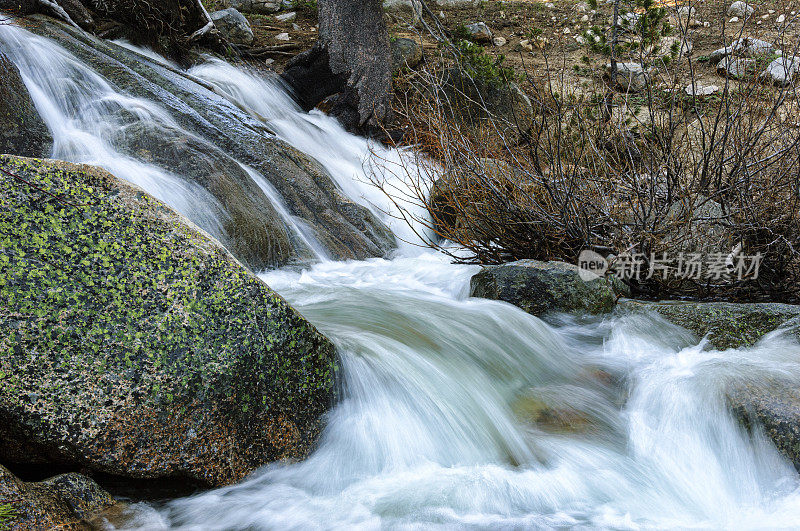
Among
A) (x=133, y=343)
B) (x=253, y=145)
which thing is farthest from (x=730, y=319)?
(x=253, y=145)

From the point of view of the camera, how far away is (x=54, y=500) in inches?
76.6

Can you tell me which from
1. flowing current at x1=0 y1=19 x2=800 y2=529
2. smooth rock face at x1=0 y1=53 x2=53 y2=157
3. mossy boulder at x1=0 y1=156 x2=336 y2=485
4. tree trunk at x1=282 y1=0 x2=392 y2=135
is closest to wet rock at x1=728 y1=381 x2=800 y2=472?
flowing current at x1=0 y1=19 x2=800 y2=529

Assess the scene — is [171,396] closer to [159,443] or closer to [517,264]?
[159,443]

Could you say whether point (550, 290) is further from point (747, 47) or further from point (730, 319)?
point (747, 47)

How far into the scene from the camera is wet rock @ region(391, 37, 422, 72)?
35.9 feet

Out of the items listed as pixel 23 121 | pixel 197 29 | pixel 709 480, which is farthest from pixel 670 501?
pixel 197 29

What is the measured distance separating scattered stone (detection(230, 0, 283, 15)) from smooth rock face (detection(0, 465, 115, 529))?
13.6 metres

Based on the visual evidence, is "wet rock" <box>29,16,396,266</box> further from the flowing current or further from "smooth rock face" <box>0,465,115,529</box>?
"smooth rock face" <box>0,465,115,529</box>

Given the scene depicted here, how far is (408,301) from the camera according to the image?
457cm

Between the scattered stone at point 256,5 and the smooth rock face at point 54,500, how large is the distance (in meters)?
13.6

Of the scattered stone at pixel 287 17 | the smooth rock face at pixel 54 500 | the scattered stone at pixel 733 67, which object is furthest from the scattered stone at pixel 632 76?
the scattered stone at pixel 287 17

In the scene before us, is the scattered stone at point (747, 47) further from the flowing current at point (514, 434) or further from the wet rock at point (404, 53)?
the wet rock at point (404, 53)

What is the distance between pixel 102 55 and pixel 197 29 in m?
3.34

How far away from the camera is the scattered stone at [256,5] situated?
543 inches
